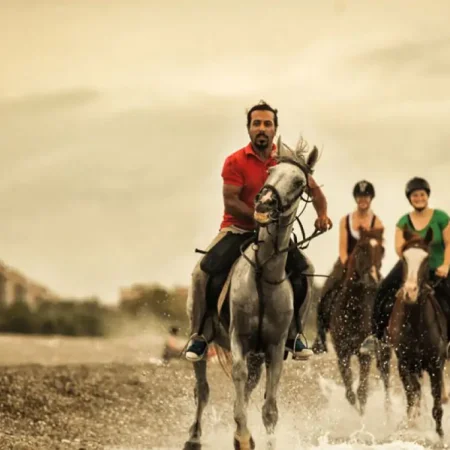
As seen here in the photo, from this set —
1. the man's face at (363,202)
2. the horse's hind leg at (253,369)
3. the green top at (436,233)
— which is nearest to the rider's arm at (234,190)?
the horse's hind leg at (253,369)

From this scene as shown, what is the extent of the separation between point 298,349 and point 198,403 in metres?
1.78

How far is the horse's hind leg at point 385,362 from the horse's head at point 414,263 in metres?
2.03

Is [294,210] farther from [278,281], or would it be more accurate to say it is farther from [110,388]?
[110,388]

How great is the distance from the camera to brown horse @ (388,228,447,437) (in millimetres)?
17109

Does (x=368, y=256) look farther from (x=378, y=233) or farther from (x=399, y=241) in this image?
(x=399, y=241)

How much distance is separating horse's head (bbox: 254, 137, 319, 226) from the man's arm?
0.81m

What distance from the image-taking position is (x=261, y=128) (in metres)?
13.8

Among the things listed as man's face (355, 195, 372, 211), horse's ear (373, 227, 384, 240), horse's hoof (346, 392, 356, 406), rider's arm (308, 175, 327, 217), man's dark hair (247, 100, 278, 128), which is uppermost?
man's face (355, 195, 372, 211)

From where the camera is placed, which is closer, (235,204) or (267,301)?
(267,301)

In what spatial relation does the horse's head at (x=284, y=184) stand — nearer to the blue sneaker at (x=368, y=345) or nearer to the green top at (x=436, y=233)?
the green top at (x=436, y=233)

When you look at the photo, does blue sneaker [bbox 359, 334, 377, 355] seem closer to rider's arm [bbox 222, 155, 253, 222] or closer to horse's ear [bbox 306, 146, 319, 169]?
rider's arm [bbox 222, 155, 253, 222]

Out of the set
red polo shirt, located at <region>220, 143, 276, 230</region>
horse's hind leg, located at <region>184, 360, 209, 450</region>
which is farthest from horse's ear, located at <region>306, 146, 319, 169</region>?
horse's hind leg, located at <region>184, 360, 209, 450</region>

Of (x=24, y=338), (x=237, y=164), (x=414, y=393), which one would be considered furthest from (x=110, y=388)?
(x=24, y=338)

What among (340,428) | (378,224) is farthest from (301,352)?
(378,224)
